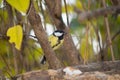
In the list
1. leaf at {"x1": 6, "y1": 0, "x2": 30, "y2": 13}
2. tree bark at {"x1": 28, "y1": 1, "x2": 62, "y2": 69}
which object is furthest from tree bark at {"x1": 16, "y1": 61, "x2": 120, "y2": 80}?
leaf at {"x1": 6, "y1": 0, "x2": 30, "y2": 13}

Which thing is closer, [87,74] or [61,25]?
[87,74]

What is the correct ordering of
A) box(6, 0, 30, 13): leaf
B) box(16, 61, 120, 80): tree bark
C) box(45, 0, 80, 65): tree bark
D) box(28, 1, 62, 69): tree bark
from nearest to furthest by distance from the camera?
box(6, 0, 30, 13): leaf < box(16, 61, 120, 80): tree bark < box(28, 1, 62, 69): tree bark < box(45, 0, 80, 65): tree bark

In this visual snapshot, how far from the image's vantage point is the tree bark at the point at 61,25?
1112 mm

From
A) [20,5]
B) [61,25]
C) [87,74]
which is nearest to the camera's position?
[20,5]

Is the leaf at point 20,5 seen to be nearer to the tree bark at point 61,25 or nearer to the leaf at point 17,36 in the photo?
the leaf at point 17,36

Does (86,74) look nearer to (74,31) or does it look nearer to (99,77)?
(99,77)

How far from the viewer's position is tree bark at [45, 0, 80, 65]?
111 cm

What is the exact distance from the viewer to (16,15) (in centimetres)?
117

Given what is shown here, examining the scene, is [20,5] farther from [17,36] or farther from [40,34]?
[40,34]

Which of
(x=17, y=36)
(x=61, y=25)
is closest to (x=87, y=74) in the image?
(x=17, y=36)

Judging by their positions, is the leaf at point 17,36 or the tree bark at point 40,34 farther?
the tree bark at point 40,34

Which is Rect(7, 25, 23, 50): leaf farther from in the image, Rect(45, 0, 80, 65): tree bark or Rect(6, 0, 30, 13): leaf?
Rect(45, 0, 80, 65): tree bark

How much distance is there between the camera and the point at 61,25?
1.17 metres

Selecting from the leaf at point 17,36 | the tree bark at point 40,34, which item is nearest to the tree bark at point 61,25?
the tree bark at point 40,34
